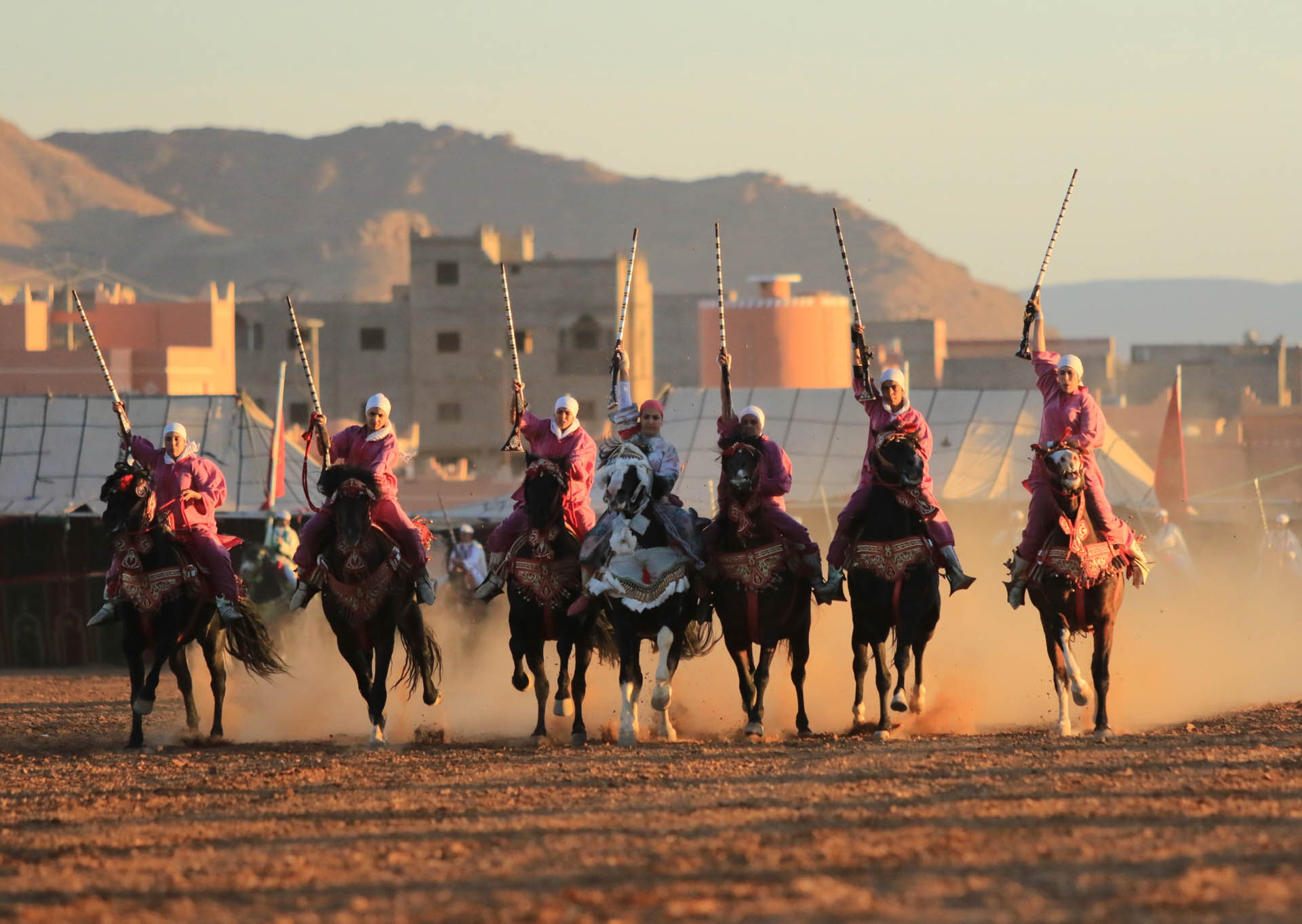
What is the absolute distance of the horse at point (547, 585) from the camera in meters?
13.4

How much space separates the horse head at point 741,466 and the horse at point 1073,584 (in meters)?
1.79

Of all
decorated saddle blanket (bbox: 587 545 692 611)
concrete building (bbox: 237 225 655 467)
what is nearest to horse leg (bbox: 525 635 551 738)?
decorated saddle blanket (bbox: 587 545 692 611)

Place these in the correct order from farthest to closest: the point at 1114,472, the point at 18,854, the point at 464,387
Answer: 1. the point at 464,387
2. the point at 1114,472
3. the point at 18,854

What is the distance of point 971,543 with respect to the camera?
77.2ft

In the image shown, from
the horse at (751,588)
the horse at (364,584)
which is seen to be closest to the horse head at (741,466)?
the horse at (751,588)

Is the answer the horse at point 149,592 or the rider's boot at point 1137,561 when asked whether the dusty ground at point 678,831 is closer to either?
the horse at point 149,592

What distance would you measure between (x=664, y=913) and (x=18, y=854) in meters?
3.44

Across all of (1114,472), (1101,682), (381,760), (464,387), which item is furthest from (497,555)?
(464,387)

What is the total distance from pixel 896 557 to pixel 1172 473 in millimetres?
13674

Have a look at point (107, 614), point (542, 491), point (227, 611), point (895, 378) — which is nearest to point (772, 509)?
point (895, 378)

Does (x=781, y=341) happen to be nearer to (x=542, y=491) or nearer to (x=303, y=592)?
(x=303, y=592)

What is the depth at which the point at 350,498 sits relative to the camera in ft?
43.1

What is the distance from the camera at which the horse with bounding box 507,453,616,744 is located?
13352mm

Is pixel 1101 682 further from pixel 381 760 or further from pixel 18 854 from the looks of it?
pixel 18 854
